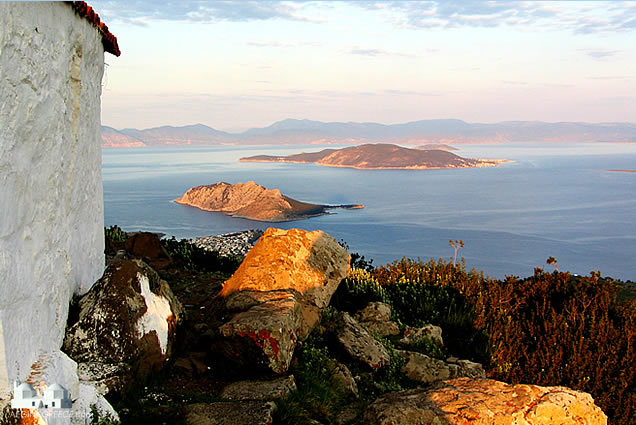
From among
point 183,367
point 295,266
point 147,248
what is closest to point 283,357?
point 183,367

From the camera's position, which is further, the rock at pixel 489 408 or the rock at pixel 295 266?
the rock at pixel 295 266

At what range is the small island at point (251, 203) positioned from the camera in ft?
229

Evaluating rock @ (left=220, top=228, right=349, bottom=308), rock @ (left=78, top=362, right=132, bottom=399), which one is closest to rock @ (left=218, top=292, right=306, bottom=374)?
rock @ (left=78, top=362, right=132, bottom=399)

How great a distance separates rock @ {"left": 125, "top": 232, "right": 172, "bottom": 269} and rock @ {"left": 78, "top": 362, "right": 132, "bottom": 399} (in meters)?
5.79

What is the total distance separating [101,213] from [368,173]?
150722 millimetres

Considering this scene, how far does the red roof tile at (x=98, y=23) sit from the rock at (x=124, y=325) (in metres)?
2.79

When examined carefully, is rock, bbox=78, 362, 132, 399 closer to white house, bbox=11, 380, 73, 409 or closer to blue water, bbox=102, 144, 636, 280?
white house, bbox=11, 380, 73, 409

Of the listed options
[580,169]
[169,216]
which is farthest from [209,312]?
[580,169]

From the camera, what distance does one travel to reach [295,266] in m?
8.23

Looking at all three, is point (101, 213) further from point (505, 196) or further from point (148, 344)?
point (505, 196)

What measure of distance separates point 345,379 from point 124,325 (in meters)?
2.68

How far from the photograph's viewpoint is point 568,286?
980cm

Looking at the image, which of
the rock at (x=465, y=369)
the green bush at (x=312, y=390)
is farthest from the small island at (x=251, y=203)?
the green bush at (x=312, y=390)

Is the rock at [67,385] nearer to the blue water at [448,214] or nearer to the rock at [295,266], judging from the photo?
the rock at [295,266]
